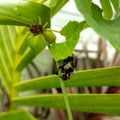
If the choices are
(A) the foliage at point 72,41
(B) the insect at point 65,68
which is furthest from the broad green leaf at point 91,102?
(B) the insect at point 65,68

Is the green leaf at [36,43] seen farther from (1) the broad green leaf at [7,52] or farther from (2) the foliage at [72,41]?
(1) the broad green leaf at [7,52]

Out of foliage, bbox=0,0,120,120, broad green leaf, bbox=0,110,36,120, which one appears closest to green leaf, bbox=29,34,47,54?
foliage, bbox=0,0,120,120

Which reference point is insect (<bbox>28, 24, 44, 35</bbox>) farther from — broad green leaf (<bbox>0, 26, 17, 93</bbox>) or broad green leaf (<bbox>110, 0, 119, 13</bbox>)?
broad green leaf (<bbox>0, 26, 17, 93</bbox>)

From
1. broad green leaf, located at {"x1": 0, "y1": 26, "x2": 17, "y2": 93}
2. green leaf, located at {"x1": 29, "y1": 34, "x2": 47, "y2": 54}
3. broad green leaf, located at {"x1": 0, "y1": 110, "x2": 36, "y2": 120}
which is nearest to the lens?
broad green leaf, located at {"x1": 0, "y1": 110, "x2": 36, "y2": 120}

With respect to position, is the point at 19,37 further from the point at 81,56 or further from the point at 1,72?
the point at 81,56

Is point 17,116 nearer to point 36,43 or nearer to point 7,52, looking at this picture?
point 36,43

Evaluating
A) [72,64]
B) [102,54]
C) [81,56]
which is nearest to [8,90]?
[72,64]

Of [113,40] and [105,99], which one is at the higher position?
[113,40]
